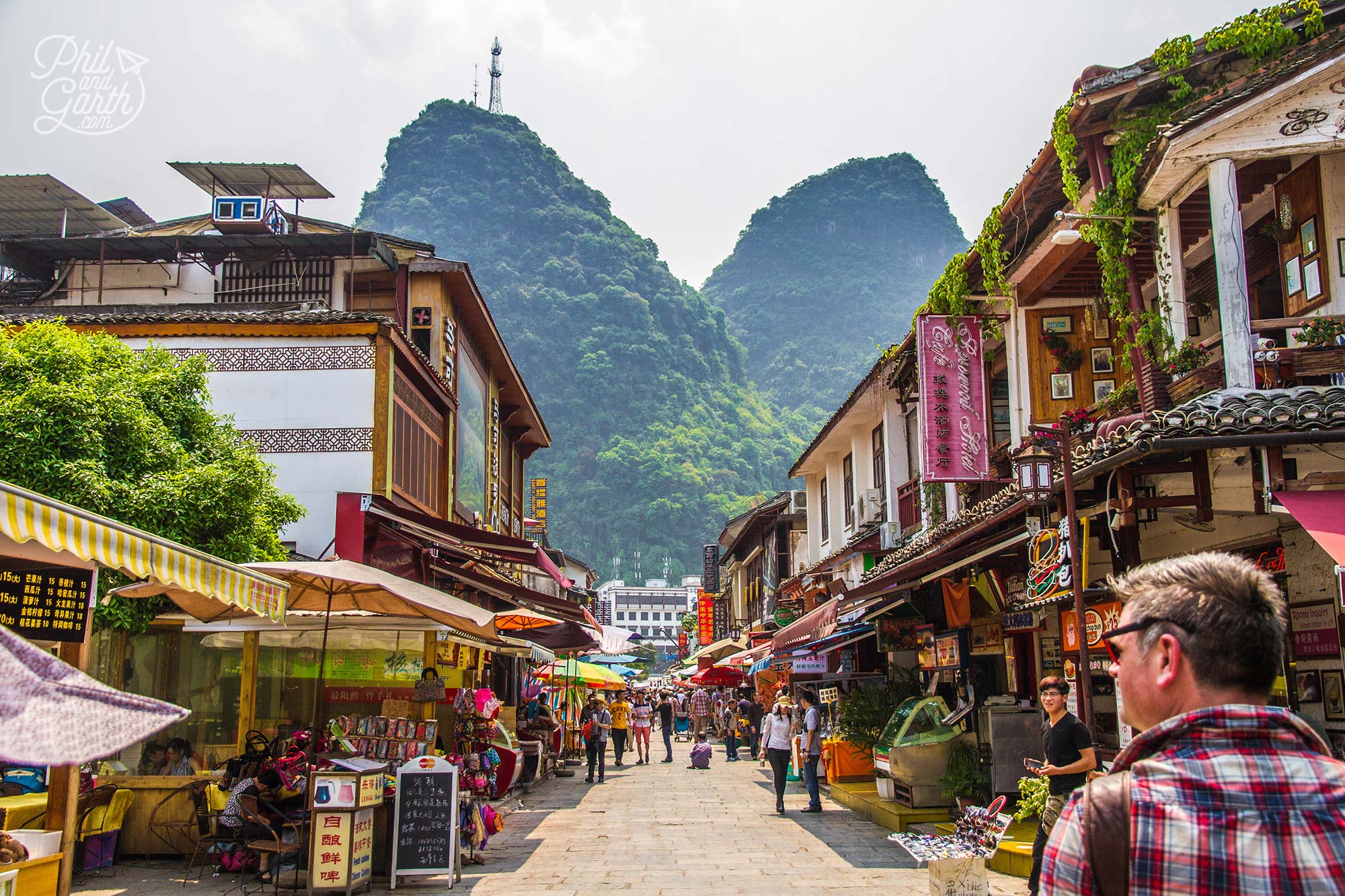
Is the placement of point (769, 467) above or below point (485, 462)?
above

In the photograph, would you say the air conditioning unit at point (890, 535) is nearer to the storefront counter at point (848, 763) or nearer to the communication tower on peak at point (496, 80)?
the storefront counter at point (848, 763)

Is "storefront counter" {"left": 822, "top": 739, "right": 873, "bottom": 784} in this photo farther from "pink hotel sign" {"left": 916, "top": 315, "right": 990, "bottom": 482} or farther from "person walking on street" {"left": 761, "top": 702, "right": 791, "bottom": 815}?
"pink hotel sign" {"left": 916, "top": 315, "right": 990, "bottom": 482}

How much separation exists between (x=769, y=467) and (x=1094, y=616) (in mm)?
100791

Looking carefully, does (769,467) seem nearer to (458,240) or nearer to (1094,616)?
(458,240)

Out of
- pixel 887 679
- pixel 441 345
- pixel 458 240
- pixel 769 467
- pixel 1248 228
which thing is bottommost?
pixel 887 679

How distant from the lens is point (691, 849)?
11844 mm

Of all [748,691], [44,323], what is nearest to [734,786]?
[44,323]

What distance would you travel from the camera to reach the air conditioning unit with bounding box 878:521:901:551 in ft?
64.5

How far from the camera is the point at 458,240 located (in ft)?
432

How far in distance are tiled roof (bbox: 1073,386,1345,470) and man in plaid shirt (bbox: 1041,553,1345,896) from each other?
5.21 metres

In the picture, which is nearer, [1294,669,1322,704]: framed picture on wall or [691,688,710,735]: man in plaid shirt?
[1294,669,1322,704]: framed picture on wall

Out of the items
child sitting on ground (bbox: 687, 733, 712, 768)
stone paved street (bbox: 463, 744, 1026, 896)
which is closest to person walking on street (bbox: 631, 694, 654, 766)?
child sitting on ground (bbox: 687, 733, 712, 768)

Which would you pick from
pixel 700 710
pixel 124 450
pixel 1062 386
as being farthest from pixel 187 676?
pixel 700 710

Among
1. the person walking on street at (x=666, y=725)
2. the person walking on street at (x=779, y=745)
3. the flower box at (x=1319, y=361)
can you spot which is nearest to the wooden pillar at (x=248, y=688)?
the person walking on street at (x=779, y=745)
